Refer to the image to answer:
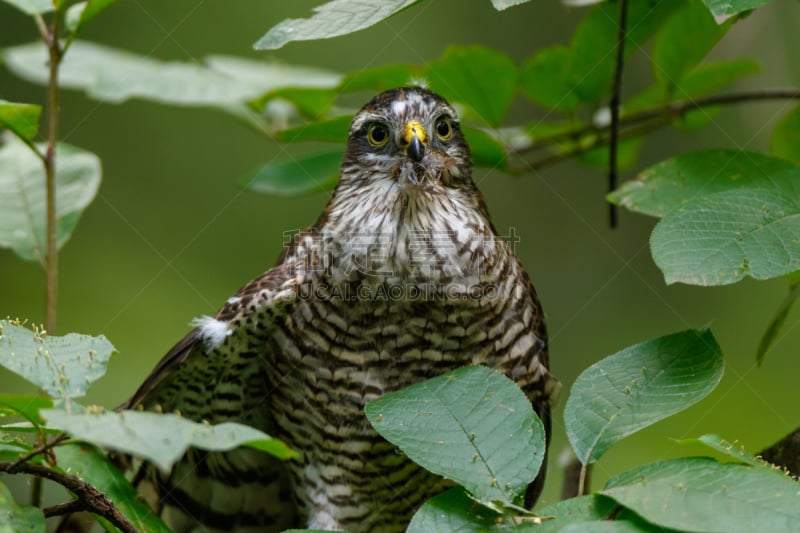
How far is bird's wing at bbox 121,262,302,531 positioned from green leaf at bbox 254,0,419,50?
109 cm

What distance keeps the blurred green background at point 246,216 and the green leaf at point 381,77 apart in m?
2.75

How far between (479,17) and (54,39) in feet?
17.3

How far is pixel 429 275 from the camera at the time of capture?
272 centimetres

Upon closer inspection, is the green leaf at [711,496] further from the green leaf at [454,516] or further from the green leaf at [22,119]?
the green leaf at [22,119]

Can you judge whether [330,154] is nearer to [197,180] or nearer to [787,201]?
[787,201]

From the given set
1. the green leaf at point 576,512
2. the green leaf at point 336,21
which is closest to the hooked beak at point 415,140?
the green leaf at point 336,21

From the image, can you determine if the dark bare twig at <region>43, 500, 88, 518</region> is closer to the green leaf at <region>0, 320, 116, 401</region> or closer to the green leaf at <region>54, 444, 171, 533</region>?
the green leaf at <region>54, 444, 171, 533</region>

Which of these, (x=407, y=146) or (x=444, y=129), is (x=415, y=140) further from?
(x=444, y=129)

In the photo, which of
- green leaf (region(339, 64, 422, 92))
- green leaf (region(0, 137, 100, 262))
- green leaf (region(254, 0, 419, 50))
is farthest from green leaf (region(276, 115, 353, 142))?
green leaf (region(254, 0, 419, 50))

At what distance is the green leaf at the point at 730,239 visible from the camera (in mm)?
1830

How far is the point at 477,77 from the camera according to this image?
310 cm

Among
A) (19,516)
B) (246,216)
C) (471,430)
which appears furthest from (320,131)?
(246,216)

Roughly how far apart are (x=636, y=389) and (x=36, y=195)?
6.55ft

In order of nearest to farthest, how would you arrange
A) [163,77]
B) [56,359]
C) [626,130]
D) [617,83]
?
[56,359] → [617,83] → [163,77] → [626,130]
